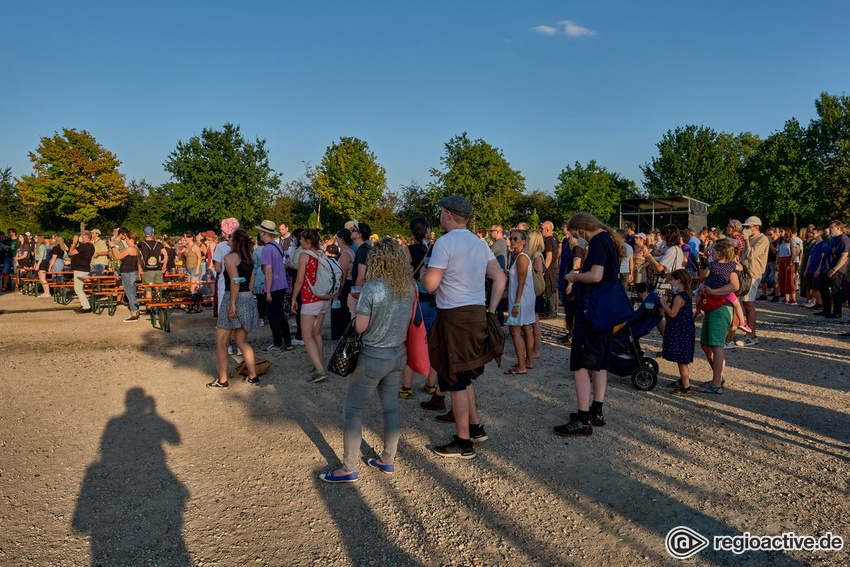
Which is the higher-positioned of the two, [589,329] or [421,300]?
[421,300]

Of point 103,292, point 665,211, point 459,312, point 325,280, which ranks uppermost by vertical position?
point 665,211

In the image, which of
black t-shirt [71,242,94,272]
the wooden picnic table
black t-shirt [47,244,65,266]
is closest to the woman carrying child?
the wooden picnic table

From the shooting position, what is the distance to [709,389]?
18.5 ft

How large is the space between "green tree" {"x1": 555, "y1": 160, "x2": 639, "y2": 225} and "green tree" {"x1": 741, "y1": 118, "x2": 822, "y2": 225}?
45.3ft

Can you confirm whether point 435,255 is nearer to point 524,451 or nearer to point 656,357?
point 524,451

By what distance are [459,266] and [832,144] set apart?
54.7 m

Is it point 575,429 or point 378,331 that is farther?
point 575,429

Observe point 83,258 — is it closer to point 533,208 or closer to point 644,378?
point 644,378

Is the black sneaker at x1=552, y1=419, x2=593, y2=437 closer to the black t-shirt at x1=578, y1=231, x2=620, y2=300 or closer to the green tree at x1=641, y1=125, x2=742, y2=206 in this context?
the black t-shirt at x1=578, y1=231, x2=620, y2=300

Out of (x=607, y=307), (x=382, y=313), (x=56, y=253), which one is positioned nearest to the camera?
(x=382, y=313)

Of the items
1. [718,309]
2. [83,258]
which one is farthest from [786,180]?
[83,258]

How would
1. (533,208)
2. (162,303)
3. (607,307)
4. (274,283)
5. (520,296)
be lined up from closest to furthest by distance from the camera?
(607,307) < (520,296) < (274,283) < (162,303) < (533,208)

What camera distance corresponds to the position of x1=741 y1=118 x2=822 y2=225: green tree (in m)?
42.3

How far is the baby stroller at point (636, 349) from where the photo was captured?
573 centimetres
